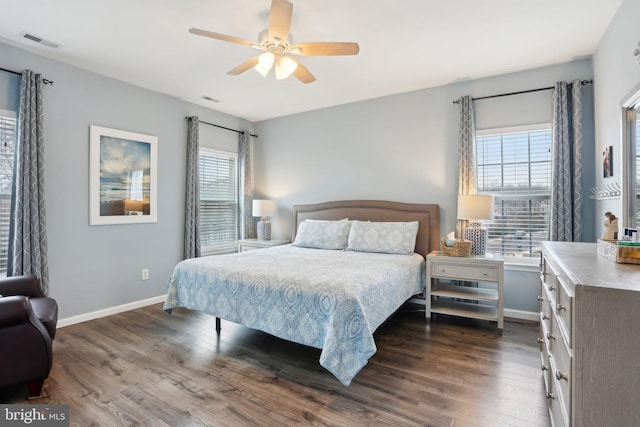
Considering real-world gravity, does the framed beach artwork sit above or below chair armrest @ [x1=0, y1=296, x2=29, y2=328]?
above

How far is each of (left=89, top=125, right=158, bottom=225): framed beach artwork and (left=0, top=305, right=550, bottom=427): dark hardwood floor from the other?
51.6 inches

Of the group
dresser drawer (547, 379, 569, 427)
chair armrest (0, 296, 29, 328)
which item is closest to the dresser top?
dresser drawer (547, 379, 569, 427)

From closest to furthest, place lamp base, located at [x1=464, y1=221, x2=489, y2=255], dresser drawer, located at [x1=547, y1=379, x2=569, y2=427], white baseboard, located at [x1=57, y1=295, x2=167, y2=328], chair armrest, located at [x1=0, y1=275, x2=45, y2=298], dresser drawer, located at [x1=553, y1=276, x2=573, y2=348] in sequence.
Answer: dresser drawer, located at [x1=553, y1=276, x2=573, y2=348] < dresser drawer, located at [x1=547, y1=379, x2=569, y2=427] < chair armrest, located at [x1=0, y1=275, x2=45, y2=298] < white baseboard, located at [x1=57, y1=295, x2=167, y2=328] < lamp base, located at [x1=464, y1=221, x2=489, y2=255]

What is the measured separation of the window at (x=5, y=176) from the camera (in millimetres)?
2996

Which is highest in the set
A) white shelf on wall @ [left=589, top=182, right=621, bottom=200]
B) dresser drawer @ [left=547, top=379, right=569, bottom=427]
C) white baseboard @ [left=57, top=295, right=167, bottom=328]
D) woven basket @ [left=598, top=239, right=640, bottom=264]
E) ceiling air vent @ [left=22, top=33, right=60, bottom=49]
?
ceiling air vent @ [left=22, top=33, right=60, bottom=49]

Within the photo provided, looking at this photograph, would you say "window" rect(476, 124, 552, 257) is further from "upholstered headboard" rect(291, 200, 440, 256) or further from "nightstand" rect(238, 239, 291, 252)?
"nightstand" rect(238, 239, 291, 252)

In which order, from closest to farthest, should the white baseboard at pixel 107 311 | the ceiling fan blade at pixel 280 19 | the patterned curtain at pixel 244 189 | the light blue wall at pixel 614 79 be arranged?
the ceiling fan blade at pixel 280 19 → the light blue wall at pixel 614 79 → the white baseboard at pixel 107 311 → the patterned curtain at pixel 244 189

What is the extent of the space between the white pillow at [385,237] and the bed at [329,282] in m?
0.01

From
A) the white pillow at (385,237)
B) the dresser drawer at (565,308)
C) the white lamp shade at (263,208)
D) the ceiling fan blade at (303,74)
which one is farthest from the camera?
the white lamp shade at (263,208)

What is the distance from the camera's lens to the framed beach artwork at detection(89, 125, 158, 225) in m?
3.58

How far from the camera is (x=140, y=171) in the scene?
402 centimetres

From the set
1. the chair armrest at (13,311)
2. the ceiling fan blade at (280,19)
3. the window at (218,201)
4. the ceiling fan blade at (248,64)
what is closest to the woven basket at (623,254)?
the ceiling fan blade at (280,19)

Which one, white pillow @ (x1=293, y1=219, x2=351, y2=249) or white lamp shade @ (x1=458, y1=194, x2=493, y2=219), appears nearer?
white lamp shade @ (x1=458, y1=194, x2=493, y2=219)

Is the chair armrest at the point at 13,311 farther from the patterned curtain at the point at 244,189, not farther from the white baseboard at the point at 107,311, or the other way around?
the patterned curtain at the point at 244,189
